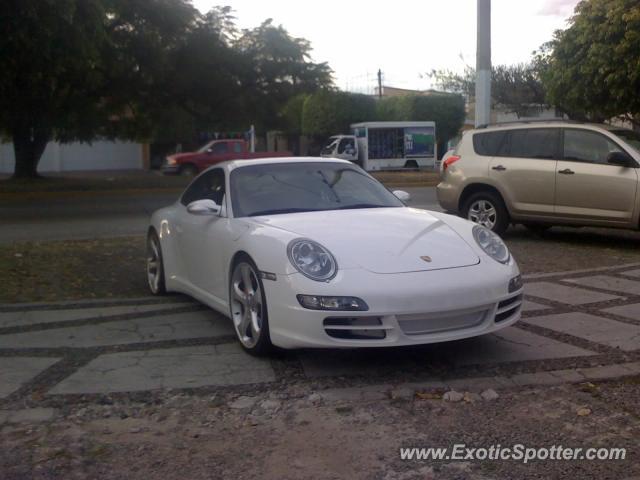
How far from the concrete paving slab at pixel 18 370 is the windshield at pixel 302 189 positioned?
1700mm

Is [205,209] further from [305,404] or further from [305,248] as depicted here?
[305,404]

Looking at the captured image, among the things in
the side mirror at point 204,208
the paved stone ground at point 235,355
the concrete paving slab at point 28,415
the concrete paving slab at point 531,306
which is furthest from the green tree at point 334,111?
the concrete paving slab at point 28,415

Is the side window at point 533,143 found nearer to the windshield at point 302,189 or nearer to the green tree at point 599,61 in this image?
the windshield at point 302,189

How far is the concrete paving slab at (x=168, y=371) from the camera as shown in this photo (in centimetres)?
508

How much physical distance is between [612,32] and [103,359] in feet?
41.5

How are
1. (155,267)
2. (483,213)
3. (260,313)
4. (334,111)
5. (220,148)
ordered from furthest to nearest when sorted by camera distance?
(334,111), (220,148), (483,213), (155,267), (260,313)

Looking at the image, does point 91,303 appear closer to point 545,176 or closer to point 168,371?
point 168,371

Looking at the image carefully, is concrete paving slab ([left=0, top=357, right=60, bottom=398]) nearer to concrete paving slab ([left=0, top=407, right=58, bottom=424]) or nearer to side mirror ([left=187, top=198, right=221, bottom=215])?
concrete paving slab ([left=0, top=407, right=58, bottom=424])

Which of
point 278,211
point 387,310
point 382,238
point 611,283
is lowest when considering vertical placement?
point 611,283

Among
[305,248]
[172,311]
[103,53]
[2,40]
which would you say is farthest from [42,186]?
[305,248]

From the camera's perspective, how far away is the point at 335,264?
17.1 feet

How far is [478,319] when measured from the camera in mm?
5352

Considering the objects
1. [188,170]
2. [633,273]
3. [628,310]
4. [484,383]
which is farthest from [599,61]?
[188,170]

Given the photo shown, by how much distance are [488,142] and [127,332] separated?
6516 mm
